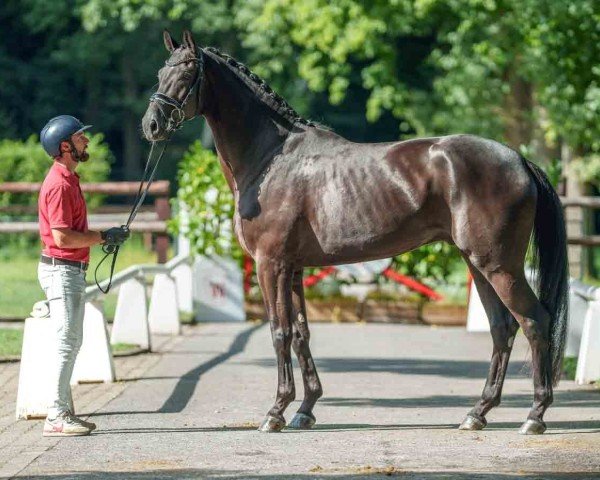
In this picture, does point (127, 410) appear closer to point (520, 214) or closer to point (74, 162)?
point (74, 162)

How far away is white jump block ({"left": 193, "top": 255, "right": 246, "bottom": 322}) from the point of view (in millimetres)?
19156

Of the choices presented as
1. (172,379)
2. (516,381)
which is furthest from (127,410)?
(516,381)

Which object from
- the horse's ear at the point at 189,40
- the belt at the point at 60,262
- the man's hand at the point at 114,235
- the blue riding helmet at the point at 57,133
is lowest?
the belt at the point at 60,262

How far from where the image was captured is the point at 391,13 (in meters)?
29.2

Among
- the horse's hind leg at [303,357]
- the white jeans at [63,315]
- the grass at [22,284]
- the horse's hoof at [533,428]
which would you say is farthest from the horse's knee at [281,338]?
the grass at [22,284]

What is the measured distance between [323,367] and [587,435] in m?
4.77

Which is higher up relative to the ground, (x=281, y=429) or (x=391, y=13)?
(x=391, y=13)

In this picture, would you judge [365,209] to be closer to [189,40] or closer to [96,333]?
[189,40]

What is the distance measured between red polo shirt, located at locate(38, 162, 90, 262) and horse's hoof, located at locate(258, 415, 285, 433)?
5.15 feet

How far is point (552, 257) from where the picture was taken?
33.7 feet

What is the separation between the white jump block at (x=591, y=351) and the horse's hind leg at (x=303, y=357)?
318 cm

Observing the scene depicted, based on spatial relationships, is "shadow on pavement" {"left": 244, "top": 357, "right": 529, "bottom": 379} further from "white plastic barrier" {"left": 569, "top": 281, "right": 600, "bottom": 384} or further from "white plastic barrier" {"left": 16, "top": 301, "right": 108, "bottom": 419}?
"white plastic barrier" {"left": 16, "top": 301, "right": 108, "bottom": 419}

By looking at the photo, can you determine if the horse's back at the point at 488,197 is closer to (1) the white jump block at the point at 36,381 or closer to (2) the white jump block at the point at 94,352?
(1) the white jump block at the point at 36,381

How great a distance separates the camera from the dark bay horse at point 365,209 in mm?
10008
